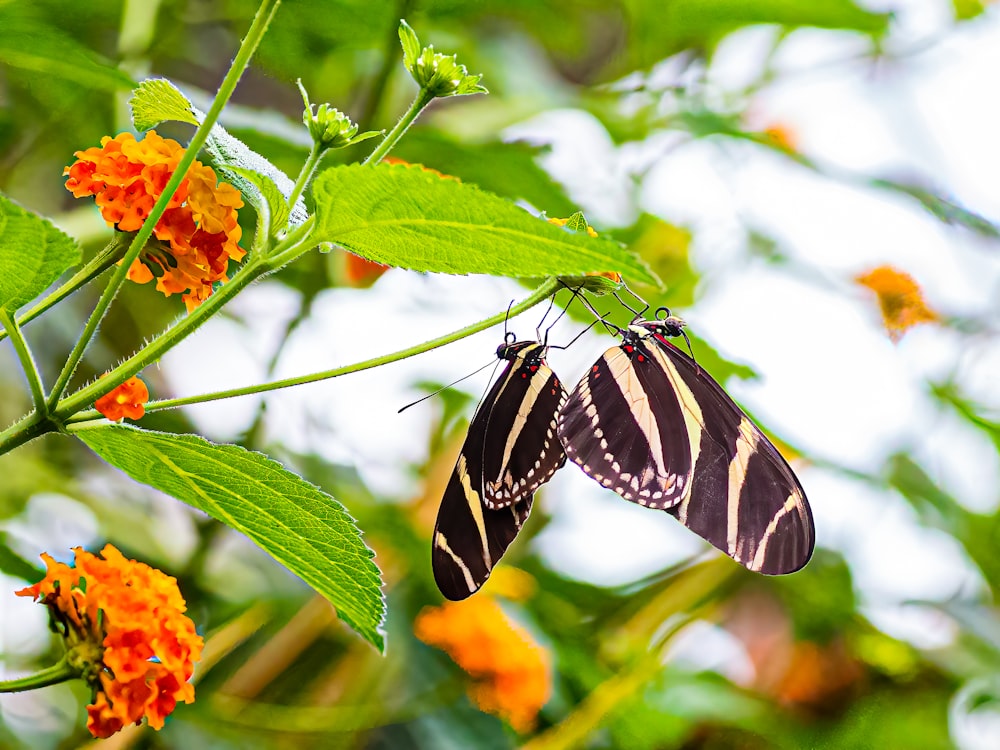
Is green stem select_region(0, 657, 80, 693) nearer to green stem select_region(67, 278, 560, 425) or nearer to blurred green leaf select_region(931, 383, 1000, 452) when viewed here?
green stem select_region(67, 278, 560, 425)

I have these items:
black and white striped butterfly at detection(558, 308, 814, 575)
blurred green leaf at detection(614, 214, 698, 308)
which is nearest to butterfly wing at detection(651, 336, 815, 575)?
black and white striped butterfly at detection(558, 308, 814, 575)

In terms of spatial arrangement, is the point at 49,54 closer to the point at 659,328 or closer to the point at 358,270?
the point at 358,270

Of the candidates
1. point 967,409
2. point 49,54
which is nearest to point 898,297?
point 967,409

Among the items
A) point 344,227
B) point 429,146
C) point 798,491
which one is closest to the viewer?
point 344,227

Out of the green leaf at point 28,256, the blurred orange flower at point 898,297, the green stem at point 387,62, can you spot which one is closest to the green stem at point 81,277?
the green leaf at point 28,256

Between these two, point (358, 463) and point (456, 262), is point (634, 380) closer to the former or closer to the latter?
point (456, 262)

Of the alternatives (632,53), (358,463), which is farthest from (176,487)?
(632,53)
